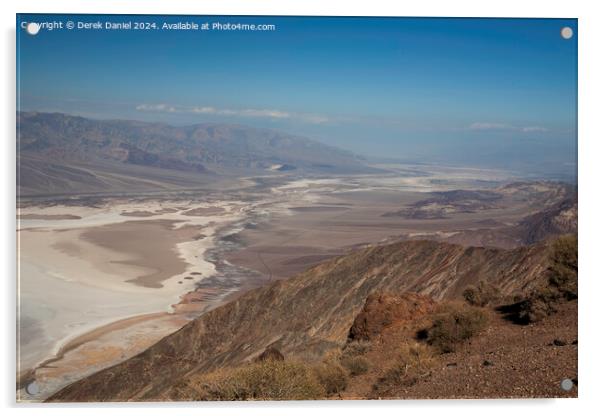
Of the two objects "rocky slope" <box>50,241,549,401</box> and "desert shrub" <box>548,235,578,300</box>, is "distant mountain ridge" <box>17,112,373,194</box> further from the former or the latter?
"desert shrub" <box>548,235,578,300</box>

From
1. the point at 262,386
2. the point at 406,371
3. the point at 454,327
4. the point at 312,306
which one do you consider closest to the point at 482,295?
the point at 454,327

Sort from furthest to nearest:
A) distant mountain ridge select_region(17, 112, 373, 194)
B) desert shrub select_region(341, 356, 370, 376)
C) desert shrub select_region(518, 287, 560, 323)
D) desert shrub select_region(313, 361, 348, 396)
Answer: distant mountain ridge select_region(17, 112, 373, 194), desert shrub select_region(518, 287, 560, 323), desert shrub select_region(341, 356, 370, 376), desert shrub select_region(313, 361, 348, 396)

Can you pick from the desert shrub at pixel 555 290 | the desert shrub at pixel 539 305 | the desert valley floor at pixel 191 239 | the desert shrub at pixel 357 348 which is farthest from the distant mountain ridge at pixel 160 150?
the desert shrub at pixel 539 305

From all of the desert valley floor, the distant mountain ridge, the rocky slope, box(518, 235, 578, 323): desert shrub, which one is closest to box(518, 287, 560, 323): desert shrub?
box(518, 235, 578, 323): desert shrub

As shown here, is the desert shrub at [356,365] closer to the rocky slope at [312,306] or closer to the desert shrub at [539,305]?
the rocky slope at [312,306]

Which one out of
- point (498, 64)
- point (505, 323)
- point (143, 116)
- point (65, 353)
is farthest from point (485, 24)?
point (65, 353)
